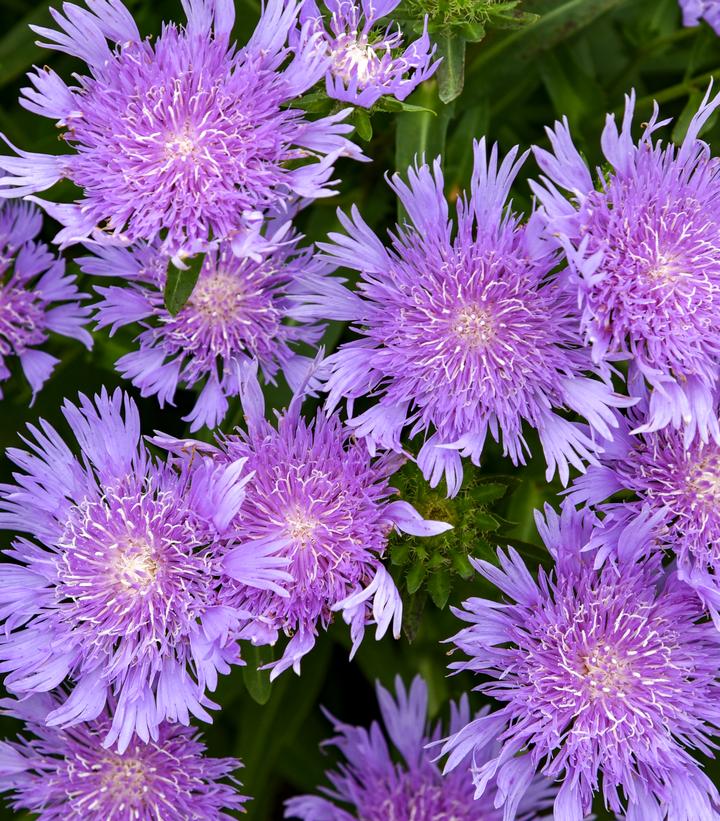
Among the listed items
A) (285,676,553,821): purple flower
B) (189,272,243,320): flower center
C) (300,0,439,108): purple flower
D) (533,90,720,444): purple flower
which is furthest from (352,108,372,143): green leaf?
(285,676,553,821): purple flower

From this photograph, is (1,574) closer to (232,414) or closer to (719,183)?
(232,414)

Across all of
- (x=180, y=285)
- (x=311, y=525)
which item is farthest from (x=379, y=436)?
(x=180, y=285)

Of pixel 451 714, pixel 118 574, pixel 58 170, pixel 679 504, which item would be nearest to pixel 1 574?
pixel 118 574

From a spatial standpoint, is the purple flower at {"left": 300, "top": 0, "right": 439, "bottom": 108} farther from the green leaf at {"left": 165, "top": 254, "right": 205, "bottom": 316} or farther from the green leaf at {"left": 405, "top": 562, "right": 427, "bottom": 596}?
the green leaf at {"left": 405, "top": 562, "right": 427, "bottom": 596}

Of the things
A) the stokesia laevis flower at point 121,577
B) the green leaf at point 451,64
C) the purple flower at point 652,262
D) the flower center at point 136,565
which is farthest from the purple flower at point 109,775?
the green leaf at point 451,64

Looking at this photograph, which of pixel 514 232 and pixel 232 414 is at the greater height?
pixel 514 232

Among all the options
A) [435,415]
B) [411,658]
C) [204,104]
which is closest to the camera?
[204,104]
